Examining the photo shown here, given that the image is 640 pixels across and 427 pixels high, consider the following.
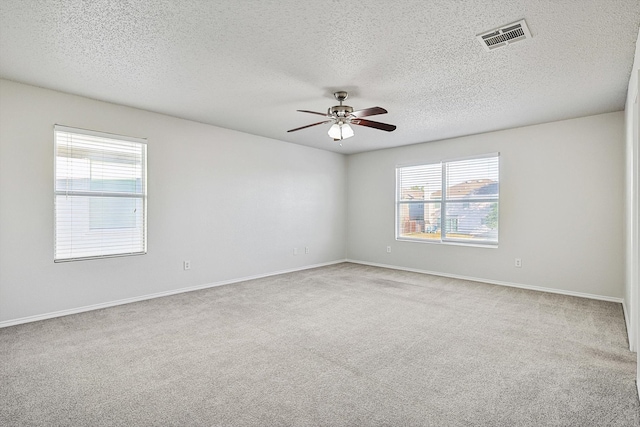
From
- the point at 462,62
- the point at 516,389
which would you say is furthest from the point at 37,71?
the point at 516,389

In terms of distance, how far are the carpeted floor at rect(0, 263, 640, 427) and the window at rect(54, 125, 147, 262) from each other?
2.58ft

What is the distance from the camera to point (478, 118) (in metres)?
4.54

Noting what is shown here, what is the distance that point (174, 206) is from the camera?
181 inches

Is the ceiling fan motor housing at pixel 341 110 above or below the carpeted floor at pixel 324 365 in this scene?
above

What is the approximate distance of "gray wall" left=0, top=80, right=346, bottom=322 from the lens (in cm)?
339

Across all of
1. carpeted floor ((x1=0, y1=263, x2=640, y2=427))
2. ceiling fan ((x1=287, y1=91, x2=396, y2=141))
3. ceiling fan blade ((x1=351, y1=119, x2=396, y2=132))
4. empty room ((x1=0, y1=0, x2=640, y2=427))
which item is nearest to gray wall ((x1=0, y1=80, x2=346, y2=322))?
empty room ((x1=0, y1=0, x2=640, y2=427))

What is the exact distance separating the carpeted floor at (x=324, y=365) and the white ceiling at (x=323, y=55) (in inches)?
96.9

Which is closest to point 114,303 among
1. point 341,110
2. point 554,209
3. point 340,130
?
point 340,130

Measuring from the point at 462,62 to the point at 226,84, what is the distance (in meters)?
2.28

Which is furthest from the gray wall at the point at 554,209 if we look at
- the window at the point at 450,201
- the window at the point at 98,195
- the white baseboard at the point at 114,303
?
the window at the point at 98,195

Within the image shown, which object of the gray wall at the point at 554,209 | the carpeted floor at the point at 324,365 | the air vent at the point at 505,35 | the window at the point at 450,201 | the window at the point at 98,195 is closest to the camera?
the carpeted floor at the point at 324,365

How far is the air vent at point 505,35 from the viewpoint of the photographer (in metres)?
2.29

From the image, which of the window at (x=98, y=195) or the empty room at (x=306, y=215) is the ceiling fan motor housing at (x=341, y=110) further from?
the window at (x=98, y=195)

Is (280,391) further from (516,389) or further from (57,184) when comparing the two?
(57,184)
